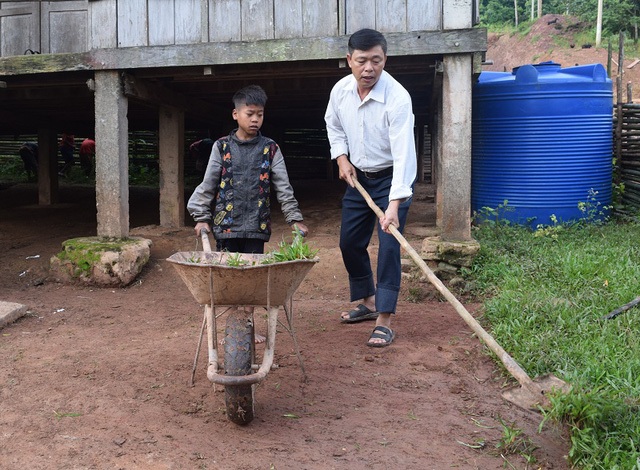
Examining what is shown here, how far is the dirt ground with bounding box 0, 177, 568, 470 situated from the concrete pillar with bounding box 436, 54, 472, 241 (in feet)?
2.60

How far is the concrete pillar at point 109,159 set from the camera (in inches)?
269

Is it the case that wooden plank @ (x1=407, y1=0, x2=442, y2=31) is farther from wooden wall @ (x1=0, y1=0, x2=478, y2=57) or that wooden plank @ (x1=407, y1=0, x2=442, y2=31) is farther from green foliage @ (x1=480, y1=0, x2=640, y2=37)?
green foliage @ (x1=480, y1=0, x2=640, y2=37)

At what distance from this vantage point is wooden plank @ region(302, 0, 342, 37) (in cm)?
621

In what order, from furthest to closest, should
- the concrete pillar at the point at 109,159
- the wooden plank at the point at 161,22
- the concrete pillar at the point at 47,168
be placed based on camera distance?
1. the concrete pillar at the point at 47,168
2. the concrete pillar at the point at 109,159
3. the wooden plank at the point at 161,22

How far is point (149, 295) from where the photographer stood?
20.4 ft

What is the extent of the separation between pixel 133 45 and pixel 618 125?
261 inches

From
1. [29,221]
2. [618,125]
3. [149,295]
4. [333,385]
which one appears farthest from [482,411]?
[29,221]

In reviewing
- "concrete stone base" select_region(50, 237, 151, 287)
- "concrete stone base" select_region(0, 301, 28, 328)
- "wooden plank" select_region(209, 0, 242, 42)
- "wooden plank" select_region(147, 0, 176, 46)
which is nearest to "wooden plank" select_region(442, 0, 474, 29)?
"wooden plank" select_region(209, 0, 242, 42)

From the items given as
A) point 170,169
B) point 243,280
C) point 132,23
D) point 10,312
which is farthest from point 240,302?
point 170,169

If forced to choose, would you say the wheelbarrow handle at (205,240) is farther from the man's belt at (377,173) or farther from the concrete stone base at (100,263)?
the concrete stone base at (100,263)

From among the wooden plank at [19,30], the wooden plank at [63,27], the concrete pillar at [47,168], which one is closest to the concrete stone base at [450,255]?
the wooden plank at [63,27]

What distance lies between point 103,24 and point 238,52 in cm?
150

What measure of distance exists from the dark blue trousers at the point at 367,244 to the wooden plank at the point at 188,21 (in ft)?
10.0

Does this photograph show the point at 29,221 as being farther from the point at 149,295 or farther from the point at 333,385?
the point at 333,385
